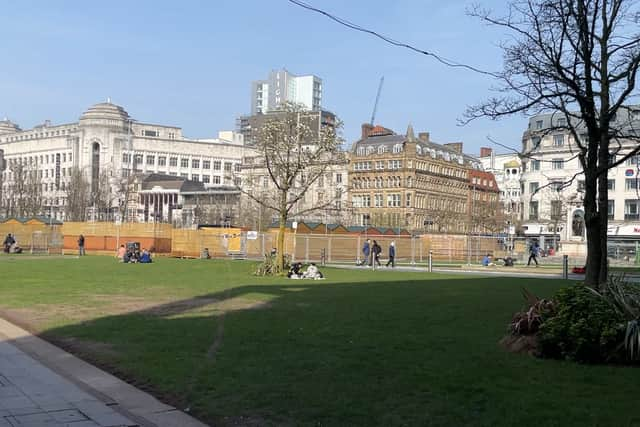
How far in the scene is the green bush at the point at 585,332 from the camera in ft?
32.9

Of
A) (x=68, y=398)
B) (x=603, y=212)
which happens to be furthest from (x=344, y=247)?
(x=68, y=398)

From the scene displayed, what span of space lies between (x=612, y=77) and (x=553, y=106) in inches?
45.8

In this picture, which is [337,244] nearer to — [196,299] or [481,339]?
[196,299]

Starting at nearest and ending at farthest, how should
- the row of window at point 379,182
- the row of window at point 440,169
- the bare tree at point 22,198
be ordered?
the bare tree at point 22,198 → the row of window at point 379,182 → the row of window at point 440,169

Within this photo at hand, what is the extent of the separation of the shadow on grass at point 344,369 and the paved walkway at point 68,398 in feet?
0.96

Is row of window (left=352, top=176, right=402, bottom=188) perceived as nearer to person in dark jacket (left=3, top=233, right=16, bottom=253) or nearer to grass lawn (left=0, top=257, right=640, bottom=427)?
person in dark jacket (left=3, top=233, right=16, bottom=253)

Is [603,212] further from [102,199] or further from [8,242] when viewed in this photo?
[102,199]

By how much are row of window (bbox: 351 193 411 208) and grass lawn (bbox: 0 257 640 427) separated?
84.3 meters

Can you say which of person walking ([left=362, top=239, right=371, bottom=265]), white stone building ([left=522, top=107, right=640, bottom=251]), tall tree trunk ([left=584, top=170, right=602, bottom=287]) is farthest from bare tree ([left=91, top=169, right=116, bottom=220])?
tall tree trunk ([left=584, top=170, right=602, bottom=287])

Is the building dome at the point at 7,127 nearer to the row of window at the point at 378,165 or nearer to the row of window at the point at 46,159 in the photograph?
the row of window at the point at 46,159

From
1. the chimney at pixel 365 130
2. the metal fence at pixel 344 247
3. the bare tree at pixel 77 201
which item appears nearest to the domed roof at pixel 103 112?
the bare tree at pixel 77 201

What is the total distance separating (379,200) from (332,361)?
9670 centimetres

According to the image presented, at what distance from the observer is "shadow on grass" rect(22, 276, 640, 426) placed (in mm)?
7703

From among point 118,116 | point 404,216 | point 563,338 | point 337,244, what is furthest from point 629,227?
point 118,116
